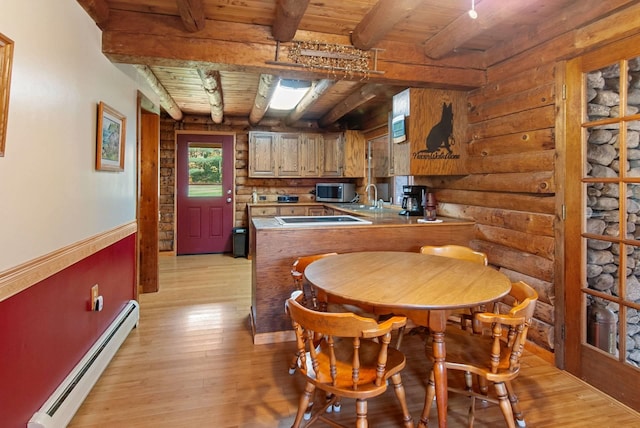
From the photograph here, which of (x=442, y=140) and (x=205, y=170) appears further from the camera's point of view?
(x=205, y=170)

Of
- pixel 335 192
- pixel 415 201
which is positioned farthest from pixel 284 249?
pixel 335 192

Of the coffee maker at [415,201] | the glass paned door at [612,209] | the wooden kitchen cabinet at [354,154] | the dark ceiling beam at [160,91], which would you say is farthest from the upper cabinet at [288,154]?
the glass paned door at [612,209]

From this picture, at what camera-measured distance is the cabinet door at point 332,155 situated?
5.91m

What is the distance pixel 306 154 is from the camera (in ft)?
19.7

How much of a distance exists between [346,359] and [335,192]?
4362mm

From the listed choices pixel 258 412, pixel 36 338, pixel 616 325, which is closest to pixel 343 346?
pixel 258 412

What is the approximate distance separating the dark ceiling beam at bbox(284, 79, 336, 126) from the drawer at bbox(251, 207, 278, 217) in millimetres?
1527

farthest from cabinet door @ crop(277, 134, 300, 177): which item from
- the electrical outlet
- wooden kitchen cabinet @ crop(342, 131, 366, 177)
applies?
the electrical outlet

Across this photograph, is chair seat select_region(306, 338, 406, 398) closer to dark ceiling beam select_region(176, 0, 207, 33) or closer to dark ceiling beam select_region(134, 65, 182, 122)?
dark ceiling beam select_region(176, 0, 207, 33)

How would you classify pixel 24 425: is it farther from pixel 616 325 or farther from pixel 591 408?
pixel 616 325

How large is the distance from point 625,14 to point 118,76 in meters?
3.34

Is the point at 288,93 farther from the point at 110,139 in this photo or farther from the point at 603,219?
the point at 603,219

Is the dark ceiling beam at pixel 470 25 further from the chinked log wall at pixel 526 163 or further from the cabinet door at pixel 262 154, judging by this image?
the cabinet door at pixel 262 154

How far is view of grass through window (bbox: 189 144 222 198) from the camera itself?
6.07 meters
